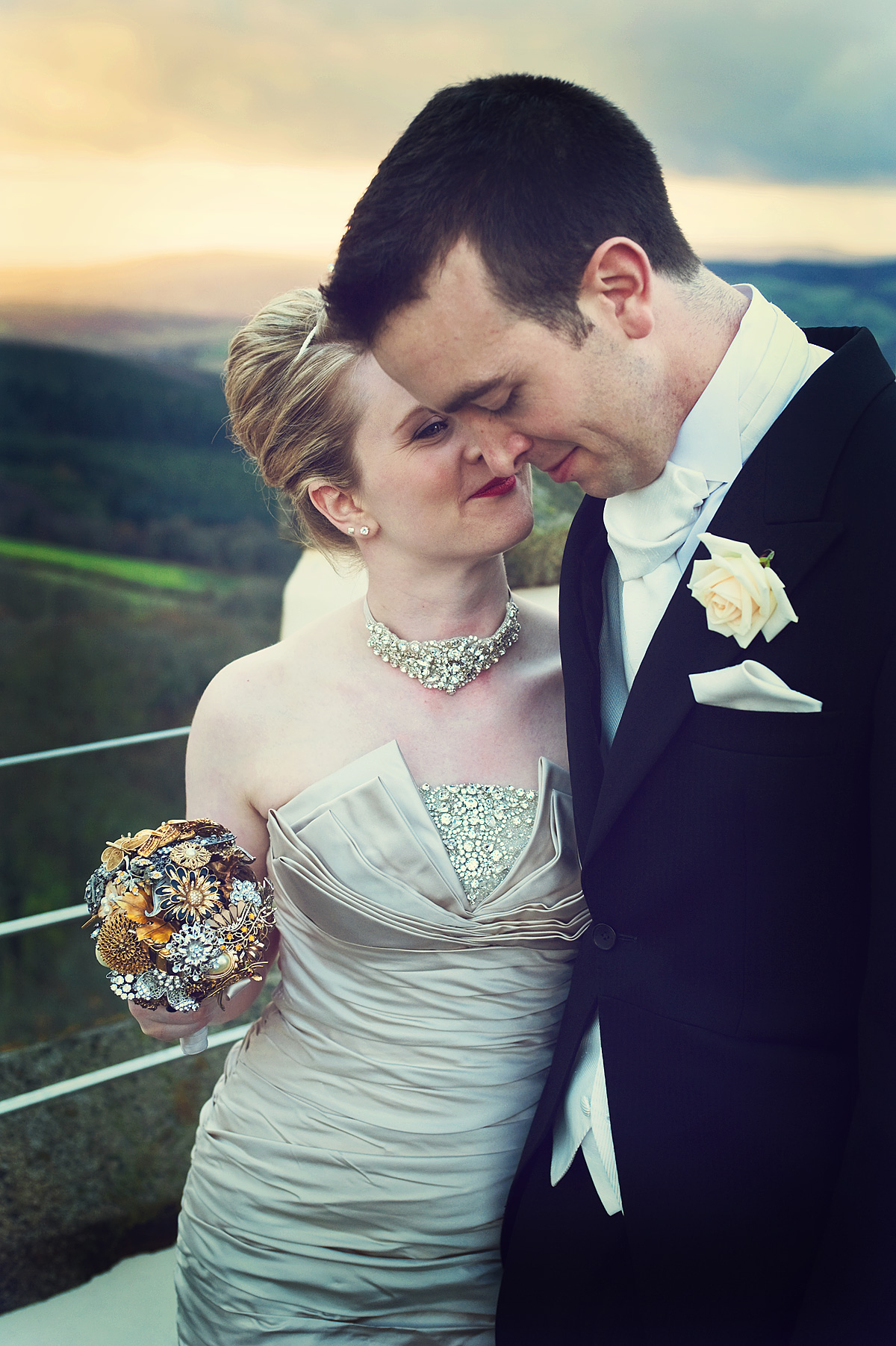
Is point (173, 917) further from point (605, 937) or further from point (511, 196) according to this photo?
point (511, 196)

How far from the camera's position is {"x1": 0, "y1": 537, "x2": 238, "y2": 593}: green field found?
19.2ft

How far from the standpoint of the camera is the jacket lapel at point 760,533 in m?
1.01

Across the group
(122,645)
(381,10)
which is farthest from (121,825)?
(381,10)

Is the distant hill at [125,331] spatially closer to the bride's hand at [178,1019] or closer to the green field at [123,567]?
the green field at [123,567]

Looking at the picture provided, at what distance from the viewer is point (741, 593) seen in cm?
99

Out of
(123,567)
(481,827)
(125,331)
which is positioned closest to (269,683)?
(481,827)

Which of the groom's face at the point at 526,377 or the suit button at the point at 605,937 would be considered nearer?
the groom's face at the point at 526,377

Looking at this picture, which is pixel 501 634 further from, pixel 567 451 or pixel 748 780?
pixel 748 780

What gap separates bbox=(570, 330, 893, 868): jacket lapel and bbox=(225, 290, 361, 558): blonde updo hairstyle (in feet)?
2.13

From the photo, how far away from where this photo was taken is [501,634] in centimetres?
164

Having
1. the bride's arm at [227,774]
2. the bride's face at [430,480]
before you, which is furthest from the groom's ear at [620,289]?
the bride's arm at [227,774]

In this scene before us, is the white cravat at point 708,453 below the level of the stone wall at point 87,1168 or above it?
above

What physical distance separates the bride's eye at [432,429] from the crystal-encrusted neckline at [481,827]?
517mm

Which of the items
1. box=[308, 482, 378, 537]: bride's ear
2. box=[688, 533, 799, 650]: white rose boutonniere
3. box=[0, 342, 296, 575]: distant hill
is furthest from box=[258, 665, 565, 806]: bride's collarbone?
box=[0, 342, 296, 575]: distant hill
